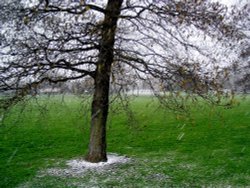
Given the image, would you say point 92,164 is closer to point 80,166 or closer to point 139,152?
point 80,166

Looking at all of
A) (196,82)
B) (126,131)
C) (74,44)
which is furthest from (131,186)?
(126,131)

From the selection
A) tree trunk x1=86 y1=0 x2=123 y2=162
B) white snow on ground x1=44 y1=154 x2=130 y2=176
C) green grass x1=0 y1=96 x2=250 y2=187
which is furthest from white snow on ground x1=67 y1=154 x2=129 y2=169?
green grass x1=0 y1=96 x2=250 y2=187

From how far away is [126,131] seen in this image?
2538 centimetres

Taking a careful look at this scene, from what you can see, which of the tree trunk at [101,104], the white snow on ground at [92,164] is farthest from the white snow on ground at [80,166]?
the tree trunk at [101,104]

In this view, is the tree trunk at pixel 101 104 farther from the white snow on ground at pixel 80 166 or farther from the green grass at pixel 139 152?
the green grass at pixel 139 152

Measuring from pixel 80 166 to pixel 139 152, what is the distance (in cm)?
399

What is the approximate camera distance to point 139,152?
55.2 ft

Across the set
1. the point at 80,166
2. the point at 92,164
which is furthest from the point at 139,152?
the point at 80,166

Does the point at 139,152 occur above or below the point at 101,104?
below

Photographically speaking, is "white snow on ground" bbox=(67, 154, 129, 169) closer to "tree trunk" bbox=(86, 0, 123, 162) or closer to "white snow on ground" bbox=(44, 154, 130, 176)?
"white snow on ground" bbox=(44, 154, 130, 176)

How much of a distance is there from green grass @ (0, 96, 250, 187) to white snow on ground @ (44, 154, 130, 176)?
386 mm

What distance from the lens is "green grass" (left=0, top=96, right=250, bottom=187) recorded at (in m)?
11.7

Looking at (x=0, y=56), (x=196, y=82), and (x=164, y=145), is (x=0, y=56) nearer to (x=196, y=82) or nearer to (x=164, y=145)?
(x=196, y=82)

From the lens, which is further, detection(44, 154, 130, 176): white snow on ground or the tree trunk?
the tree trunk
